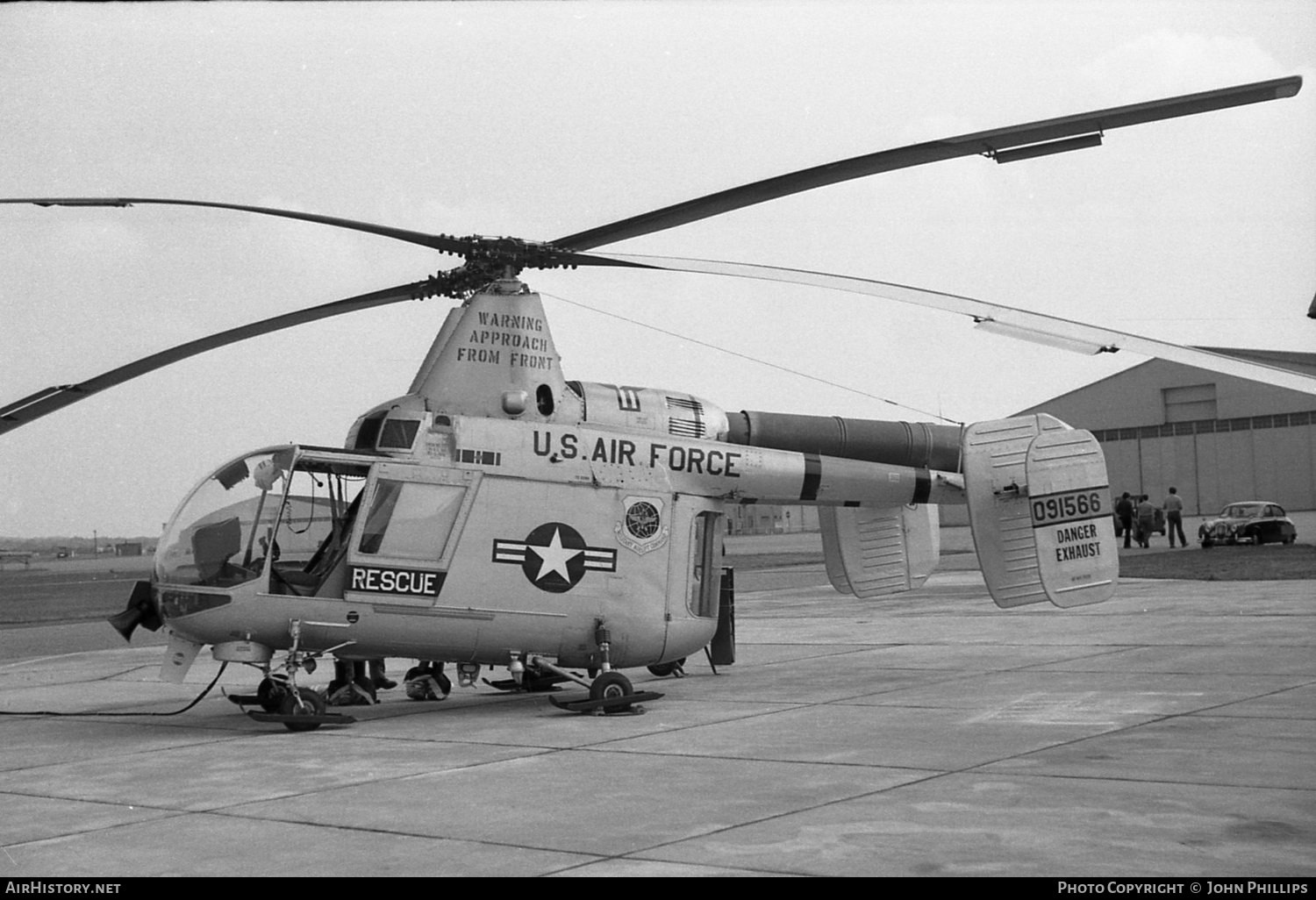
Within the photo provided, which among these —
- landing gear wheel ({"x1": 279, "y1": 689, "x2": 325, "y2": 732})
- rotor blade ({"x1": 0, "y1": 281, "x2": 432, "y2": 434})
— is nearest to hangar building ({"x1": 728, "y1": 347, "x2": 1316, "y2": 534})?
rotor blade ({"x1": 0, "y1": 281, "x2": 432, "y2": 434})

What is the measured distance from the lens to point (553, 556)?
10781mm

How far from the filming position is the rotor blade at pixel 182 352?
9.64m

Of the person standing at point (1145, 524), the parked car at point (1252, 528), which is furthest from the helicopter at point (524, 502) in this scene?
the person standing at point (1145, 524)

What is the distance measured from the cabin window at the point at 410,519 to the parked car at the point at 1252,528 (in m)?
32.7

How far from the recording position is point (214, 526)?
1008 centimetres

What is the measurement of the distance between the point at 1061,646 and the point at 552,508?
20.7 ft

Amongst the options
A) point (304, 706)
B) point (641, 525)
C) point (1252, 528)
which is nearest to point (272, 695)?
point (304, 706)

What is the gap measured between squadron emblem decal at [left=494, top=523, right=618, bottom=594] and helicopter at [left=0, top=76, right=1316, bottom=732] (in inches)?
0.7

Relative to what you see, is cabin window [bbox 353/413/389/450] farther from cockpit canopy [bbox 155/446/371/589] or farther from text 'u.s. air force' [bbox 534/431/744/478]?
text 'u.s. air force' [bbox 534/431/744/478]

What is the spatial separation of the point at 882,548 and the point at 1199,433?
5522cm

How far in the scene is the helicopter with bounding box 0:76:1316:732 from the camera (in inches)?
→ 391

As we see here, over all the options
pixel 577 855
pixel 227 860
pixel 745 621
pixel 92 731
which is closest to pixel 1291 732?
pixel 577 855

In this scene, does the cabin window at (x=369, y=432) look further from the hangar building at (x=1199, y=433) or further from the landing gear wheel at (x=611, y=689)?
the hangar building at (x=1199, y=433)

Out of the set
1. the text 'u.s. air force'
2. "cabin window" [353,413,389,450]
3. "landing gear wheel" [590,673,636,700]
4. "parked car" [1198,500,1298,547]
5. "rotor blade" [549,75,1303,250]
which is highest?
"rotor blade" [549,75,1303,250]
